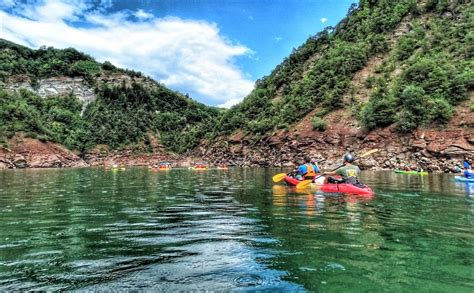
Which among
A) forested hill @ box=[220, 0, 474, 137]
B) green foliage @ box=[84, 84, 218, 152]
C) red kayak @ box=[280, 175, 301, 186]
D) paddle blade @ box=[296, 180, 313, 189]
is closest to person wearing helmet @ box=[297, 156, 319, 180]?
red kayak @ box=[280, 175, 301, 186]

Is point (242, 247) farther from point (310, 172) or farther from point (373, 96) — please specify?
point (373, 96)

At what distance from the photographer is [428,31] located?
68.4 meters

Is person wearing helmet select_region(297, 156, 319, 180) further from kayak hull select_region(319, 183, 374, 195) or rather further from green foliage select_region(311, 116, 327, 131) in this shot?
green foliage select_region(311, 116, 327, 131)

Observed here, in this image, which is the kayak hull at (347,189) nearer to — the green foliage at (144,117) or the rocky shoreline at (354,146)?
the rocky shoreline at (354,146)

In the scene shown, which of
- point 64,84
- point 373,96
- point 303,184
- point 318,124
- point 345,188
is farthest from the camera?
point 64,84

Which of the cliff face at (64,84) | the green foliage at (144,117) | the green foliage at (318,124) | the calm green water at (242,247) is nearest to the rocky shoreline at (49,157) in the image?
the green foliage at (144,117)

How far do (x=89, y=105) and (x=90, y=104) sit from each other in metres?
0.67

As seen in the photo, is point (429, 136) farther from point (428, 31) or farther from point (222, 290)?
point (222, 290)

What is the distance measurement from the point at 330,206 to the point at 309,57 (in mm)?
84586

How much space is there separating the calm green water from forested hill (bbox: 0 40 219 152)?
279 feet

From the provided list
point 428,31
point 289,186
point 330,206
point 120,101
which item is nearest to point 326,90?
point 428,31

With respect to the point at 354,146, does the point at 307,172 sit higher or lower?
lower

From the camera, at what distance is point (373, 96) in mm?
61406

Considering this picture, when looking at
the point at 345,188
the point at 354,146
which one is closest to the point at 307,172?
the point at 345,188
